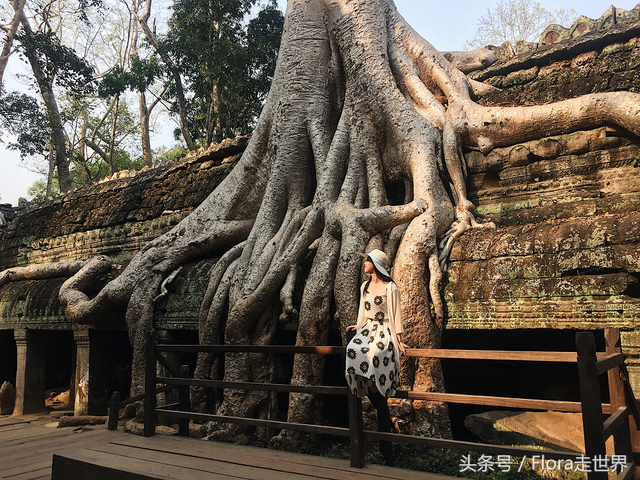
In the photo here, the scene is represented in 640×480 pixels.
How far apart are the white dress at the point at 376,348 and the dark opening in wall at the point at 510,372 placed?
106cm

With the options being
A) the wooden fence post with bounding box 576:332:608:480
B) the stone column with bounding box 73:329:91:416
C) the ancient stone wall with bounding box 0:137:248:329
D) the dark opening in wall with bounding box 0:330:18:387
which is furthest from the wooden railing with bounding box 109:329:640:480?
the dark opening in wall with bounding box 0:330:18:387

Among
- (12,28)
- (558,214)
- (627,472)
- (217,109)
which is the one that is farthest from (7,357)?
(12,28)

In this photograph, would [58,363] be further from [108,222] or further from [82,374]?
[82,374]

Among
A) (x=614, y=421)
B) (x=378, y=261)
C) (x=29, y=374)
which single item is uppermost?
(x=378, y=261)

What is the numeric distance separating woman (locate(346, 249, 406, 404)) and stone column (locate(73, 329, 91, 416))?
425 centimetres

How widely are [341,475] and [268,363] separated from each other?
82.8 inches

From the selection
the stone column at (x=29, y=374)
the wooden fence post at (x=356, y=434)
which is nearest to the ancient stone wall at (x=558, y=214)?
the wooden fence post at (x=356, y=434)

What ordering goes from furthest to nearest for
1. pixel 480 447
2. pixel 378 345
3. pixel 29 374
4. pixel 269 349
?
pixel 29 374
pixel 269 349
pixel 378 345
pixel 480 447

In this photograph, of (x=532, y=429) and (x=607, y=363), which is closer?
(x=607, y=363)

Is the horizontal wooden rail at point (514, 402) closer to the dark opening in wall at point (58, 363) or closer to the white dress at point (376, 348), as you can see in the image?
the white dress at point (376, 348)

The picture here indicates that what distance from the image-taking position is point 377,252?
267 centimetres

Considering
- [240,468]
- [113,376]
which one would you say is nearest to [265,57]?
[113,376]

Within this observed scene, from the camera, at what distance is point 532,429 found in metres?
3.02

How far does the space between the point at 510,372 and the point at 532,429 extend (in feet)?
3.52
